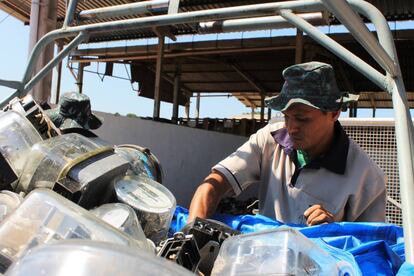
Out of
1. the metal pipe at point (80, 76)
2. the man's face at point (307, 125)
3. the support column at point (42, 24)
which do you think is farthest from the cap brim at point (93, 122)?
the metal pipe at point (80, 76)

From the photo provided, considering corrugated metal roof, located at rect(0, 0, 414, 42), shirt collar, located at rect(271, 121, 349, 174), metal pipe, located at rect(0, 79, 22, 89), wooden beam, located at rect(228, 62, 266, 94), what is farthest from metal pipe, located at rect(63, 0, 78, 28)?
wooden beam, located at rect(228, 62, 266, 94)

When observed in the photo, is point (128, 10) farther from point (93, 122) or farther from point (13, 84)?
point (93, 122)

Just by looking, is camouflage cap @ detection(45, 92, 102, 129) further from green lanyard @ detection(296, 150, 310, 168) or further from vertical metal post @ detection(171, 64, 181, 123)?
vertical metal post @ detection(171, 64, 181, 123)

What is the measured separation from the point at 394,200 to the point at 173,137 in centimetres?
450

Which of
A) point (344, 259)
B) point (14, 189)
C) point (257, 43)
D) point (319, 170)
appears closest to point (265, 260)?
point (344, 259)

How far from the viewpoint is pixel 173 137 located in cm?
642

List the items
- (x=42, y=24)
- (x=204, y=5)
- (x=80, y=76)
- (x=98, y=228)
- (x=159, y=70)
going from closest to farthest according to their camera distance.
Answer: (x=98, y=228) → (x=42, y=24) → (x=204, y=5) → (x=159, y=70) → (x=80, y=76)

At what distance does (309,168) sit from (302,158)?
0.23 feet

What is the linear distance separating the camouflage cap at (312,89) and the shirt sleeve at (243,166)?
0.89 feet

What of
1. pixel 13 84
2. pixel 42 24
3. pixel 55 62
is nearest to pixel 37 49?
pixel 55 62

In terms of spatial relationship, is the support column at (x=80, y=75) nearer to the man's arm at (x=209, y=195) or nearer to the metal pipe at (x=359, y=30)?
the man's arm at (x=209, y=195)

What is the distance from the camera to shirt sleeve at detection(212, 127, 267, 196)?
1.80 metres

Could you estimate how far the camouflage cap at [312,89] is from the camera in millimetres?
1618

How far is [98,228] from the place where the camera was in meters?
0.74
